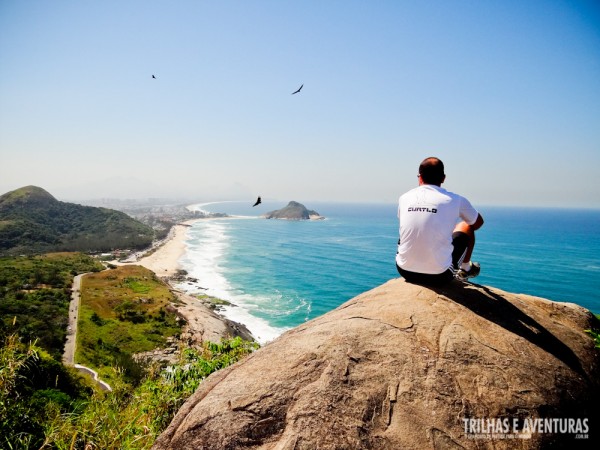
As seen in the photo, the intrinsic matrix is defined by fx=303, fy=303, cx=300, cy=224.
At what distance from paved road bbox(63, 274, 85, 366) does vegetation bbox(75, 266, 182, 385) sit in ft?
2.05

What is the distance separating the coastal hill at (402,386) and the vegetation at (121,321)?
106 feet

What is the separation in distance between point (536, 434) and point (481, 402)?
641 millimetres

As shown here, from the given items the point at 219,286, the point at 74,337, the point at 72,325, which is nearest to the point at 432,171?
the point at 74,337

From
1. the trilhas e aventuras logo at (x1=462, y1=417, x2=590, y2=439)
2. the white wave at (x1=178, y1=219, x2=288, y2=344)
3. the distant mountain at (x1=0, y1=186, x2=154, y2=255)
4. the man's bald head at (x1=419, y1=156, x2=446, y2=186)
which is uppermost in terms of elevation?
the man's bald head at (x1=419, y1=156, x2=446, y2=186)

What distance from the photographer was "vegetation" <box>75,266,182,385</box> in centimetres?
3675

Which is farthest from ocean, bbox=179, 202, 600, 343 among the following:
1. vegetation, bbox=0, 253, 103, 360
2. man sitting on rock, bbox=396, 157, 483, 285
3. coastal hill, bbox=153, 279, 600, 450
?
coastal hill, bbox=153, 279, 600, 450

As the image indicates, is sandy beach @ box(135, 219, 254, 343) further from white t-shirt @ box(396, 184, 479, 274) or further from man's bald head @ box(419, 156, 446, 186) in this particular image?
man's bald head @ box(419, 156, 446, 186)

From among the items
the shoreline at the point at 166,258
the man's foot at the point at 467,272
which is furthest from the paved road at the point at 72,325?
the man's foot at the point at 467,272

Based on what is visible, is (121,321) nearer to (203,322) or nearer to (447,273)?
(203,322)

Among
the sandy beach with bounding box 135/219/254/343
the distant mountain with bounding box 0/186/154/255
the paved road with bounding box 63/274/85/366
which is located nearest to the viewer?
the paved road with bounding box 63/274/85/366

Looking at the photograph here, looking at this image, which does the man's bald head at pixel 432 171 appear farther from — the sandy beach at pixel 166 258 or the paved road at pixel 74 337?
the sandy beach at pixel 166 258

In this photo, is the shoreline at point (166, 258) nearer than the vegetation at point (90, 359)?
No

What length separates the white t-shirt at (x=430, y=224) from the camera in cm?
491

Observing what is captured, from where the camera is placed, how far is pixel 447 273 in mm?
5391
